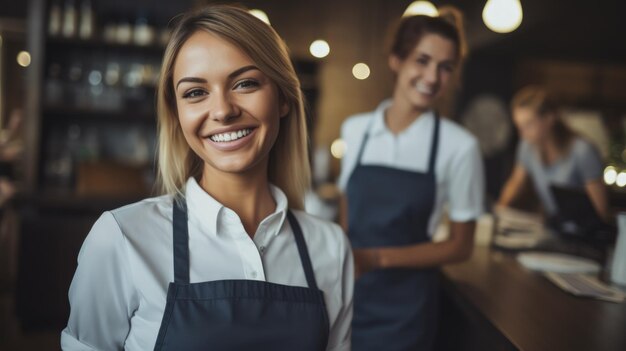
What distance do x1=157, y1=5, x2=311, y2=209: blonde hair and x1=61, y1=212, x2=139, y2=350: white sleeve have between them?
0.72ft

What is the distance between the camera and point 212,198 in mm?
1148


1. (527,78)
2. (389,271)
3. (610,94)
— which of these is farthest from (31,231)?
(610,94)

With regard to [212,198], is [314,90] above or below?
above

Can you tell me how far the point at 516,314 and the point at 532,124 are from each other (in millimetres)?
2408

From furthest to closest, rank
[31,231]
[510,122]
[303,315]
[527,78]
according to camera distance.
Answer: [527,78], [510,122], [31,231], [303,315]

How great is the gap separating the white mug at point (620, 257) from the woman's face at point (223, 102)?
5.17 ft

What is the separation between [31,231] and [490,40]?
5.12 metres

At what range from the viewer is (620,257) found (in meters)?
2.06

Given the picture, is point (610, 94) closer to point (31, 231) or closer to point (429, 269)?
point (429, 269)

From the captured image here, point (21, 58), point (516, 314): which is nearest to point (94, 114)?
point (516, 314)

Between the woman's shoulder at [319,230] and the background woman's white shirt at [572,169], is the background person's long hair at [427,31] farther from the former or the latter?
the background woman's white shirt at [572,169]

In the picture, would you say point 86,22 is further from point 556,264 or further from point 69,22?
point 556,264

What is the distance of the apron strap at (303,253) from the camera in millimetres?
1185

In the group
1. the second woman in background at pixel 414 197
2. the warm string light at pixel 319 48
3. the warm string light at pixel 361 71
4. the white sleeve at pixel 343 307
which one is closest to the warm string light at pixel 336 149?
the warm string light at pixel 361 71
